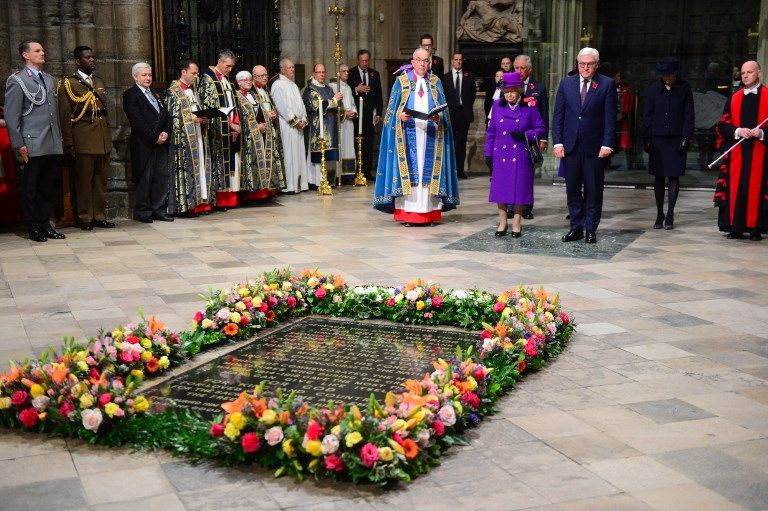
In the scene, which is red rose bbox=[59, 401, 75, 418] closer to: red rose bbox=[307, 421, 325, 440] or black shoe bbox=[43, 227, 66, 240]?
red rose bbox=[307, 421, 325, 440]

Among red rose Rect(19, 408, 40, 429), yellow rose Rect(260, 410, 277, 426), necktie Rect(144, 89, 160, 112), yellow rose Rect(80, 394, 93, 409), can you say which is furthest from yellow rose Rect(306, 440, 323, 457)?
necktie Rect(144, 89, 160, 112)

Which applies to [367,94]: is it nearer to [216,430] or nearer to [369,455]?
[216,430]

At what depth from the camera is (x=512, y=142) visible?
9461 millimetres

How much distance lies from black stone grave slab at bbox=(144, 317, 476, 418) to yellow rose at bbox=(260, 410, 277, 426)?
0.53m

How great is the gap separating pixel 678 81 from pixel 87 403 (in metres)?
8.16

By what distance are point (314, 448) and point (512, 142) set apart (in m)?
6.32

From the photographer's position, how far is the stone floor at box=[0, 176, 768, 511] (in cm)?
358

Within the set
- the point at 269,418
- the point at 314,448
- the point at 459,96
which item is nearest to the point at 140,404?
the point at 269,418

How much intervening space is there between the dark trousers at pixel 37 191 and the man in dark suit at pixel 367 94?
6.49m

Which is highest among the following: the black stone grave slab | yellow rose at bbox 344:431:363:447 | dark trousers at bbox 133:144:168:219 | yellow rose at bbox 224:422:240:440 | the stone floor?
dark trousers at bbox 133:144:168:219

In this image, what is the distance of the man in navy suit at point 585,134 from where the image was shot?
30.4ft

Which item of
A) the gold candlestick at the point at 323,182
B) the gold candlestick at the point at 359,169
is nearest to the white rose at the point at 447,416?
the gold candlestick at the point at 323,182

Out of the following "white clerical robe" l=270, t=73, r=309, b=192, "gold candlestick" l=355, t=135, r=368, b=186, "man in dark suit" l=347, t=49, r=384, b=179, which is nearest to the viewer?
"white clerical robe" l=270, t=73, r=309, b=192

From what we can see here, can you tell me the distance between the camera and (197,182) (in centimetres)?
1162
